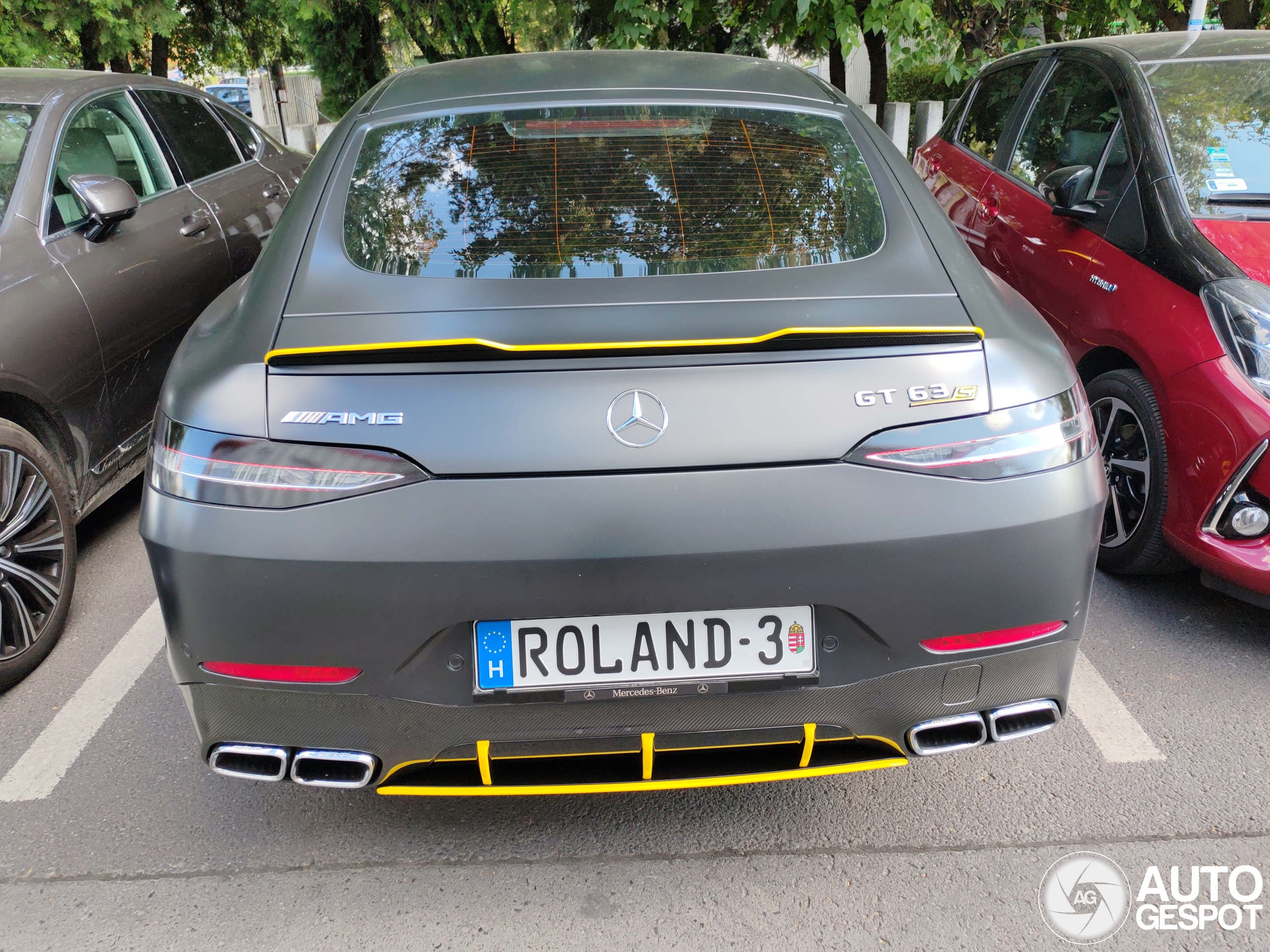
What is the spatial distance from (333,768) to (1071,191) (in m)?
3.17

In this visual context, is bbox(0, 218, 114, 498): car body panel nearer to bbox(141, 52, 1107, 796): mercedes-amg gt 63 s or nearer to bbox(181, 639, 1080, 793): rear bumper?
bbox(141, 52, 1107, 796): mercedes-amg gt 63 s

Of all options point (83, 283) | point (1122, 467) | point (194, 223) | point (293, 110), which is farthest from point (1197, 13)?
point (293, 110)

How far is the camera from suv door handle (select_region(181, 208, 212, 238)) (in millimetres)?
4426

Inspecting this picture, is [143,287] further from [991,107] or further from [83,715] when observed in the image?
[991,107]

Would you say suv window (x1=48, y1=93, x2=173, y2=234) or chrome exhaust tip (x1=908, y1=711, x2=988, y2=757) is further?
suv window (x1=48, y1=93, x2=173, y2=234)

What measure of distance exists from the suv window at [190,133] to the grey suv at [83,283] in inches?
0.5

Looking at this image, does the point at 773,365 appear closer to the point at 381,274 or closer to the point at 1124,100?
the point at 381,274

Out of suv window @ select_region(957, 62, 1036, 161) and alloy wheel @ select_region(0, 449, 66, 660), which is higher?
suv window @ select_region(957, 62, 1036, 161)

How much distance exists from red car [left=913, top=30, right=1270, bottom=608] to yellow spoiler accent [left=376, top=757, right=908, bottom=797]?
1.63 meters

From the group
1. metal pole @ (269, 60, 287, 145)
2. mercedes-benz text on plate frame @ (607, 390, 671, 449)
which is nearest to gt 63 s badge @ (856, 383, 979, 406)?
mercedes-benz text on plate frame @ (607, 390, 671, 449)

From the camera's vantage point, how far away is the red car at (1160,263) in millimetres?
3029

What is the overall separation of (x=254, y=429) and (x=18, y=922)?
4.09 feet

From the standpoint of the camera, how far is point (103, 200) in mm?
3691

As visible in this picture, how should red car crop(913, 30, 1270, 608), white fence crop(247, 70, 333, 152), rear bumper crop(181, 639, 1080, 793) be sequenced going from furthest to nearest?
white fence crop(247, 70, 333, 152) → red car crop(913, 30, 1270, 608) → rear bumper crop(181, 639, 1080, 793)
